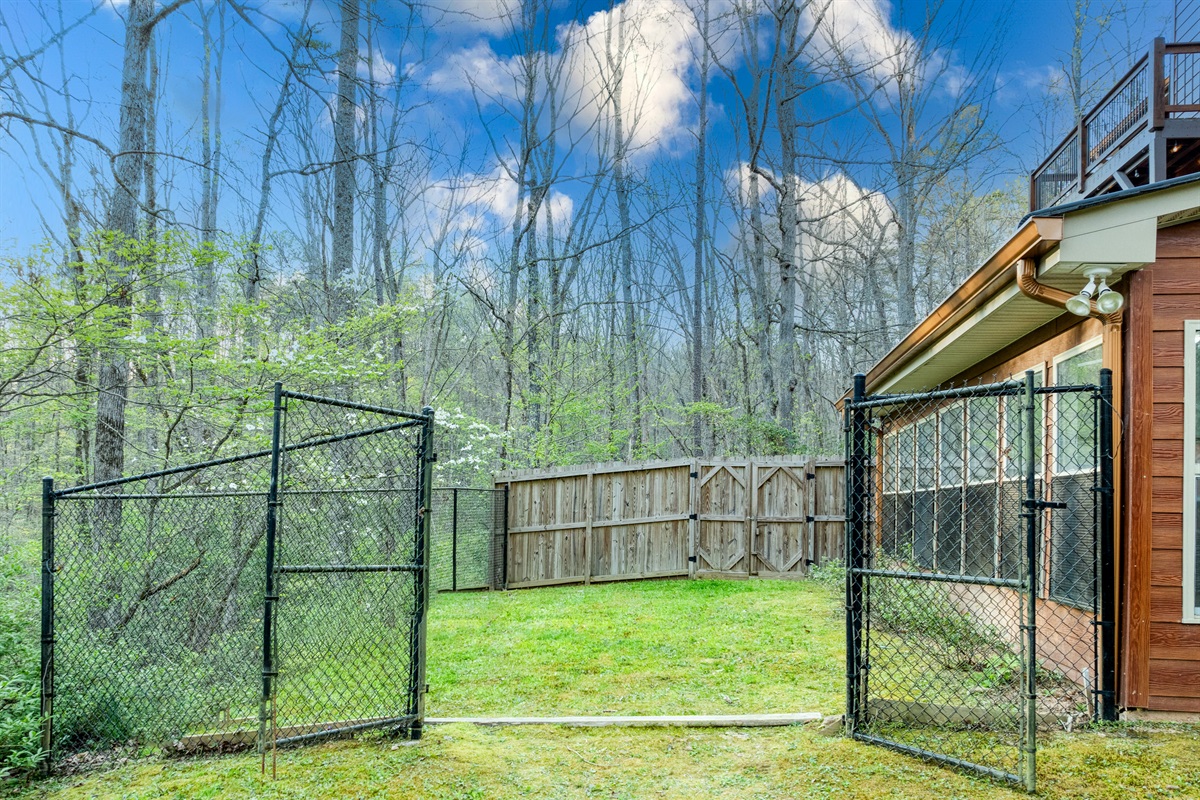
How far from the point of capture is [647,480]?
39.0 ft

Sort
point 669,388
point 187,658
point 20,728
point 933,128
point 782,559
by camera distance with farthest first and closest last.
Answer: point 669,388 < point 933,128 < point 782,559 < point 187,658 < point 20,728

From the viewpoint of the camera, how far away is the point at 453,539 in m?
11.2

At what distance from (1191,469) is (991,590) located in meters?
3.00

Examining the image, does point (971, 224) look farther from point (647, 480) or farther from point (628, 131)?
point (647, 480)

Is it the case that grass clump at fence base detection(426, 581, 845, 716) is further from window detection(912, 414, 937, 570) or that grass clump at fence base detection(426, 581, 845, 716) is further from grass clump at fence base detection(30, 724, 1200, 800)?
window detection(912, 414, 937, 570)

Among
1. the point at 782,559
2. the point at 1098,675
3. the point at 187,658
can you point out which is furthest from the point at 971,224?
the point at 187,658

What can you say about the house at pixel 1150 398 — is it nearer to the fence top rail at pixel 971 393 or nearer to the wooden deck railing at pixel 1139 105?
the fence top rail at pixel 971 393

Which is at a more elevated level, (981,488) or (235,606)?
(981,488)

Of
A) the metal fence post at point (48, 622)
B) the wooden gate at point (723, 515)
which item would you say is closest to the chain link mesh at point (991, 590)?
the wooden gate at point (723, 515)

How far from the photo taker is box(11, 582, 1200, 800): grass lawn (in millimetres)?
3537

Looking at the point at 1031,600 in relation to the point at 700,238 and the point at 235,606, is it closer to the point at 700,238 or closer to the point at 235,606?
the point at 235,606

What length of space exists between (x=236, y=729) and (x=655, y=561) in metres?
A: 7.92

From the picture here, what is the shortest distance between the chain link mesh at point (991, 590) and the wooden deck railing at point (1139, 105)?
174 inches

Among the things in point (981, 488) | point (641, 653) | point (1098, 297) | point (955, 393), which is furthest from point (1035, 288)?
point (641, 653)
